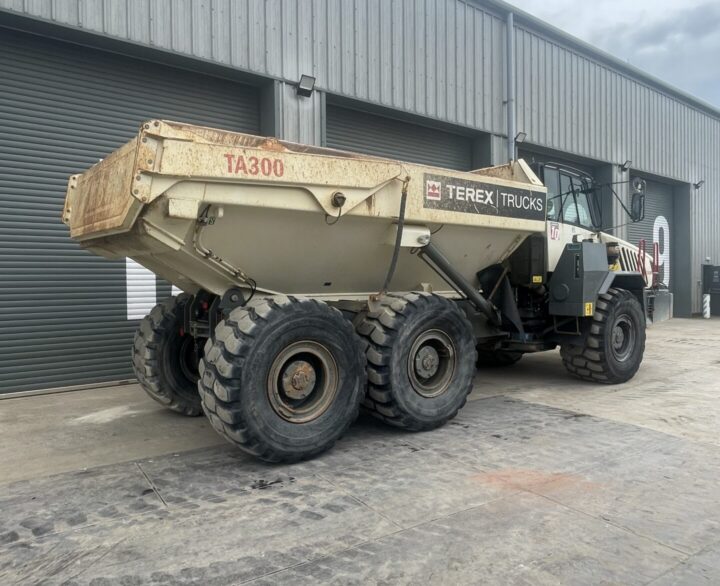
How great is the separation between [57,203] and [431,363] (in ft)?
19.0

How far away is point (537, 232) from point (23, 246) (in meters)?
6.86

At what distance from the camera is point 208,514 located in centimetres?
348

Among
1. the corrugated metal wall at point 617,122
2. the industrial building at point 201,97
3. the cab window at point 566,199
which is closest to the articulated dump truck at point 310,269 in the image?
the cab window at point 566,199

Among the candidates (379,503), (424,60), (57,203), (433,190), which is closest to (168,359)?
(379,503)

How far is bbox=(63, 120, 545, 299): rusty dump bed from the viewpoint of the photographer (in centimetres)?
391

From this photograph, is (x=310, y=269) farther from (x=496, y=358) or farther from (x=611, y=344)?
(x=496, y=358)

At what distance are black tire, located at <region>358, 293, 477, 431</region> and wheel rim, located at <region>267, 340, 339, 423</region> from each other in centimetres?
48

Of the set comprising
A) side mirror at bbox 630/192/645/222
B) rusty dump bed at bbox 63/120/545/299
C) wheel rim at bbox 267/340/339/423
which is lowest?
wheel rim at bbox 267/340/339/423

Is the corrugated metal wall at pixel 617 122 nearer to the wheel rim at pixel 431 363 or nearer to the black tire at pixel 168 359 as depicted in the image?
the wheel rim at pixel 431 363

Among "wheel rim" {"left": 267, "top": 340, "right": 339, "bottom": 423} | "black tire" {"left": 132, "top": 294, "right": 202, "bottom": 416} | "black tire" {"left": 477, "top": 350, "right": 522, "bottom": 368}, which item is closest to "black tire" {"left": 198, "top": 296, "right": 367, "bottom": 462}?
"wheel rim" {"left": 267, "top": 340, "right": 339, "bottom": 423}

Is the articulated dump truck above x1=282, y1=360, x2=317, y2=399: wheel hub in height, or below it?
above

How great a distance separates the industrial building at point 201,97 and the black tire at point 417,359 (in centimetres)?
303

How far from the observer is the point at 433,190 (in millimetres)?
5363

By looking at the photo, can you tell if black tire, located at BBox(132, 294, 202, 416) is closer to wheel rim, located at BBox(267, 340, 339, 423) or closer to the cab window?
wheel rim, located at BBox(267, 340, 339, 423)
